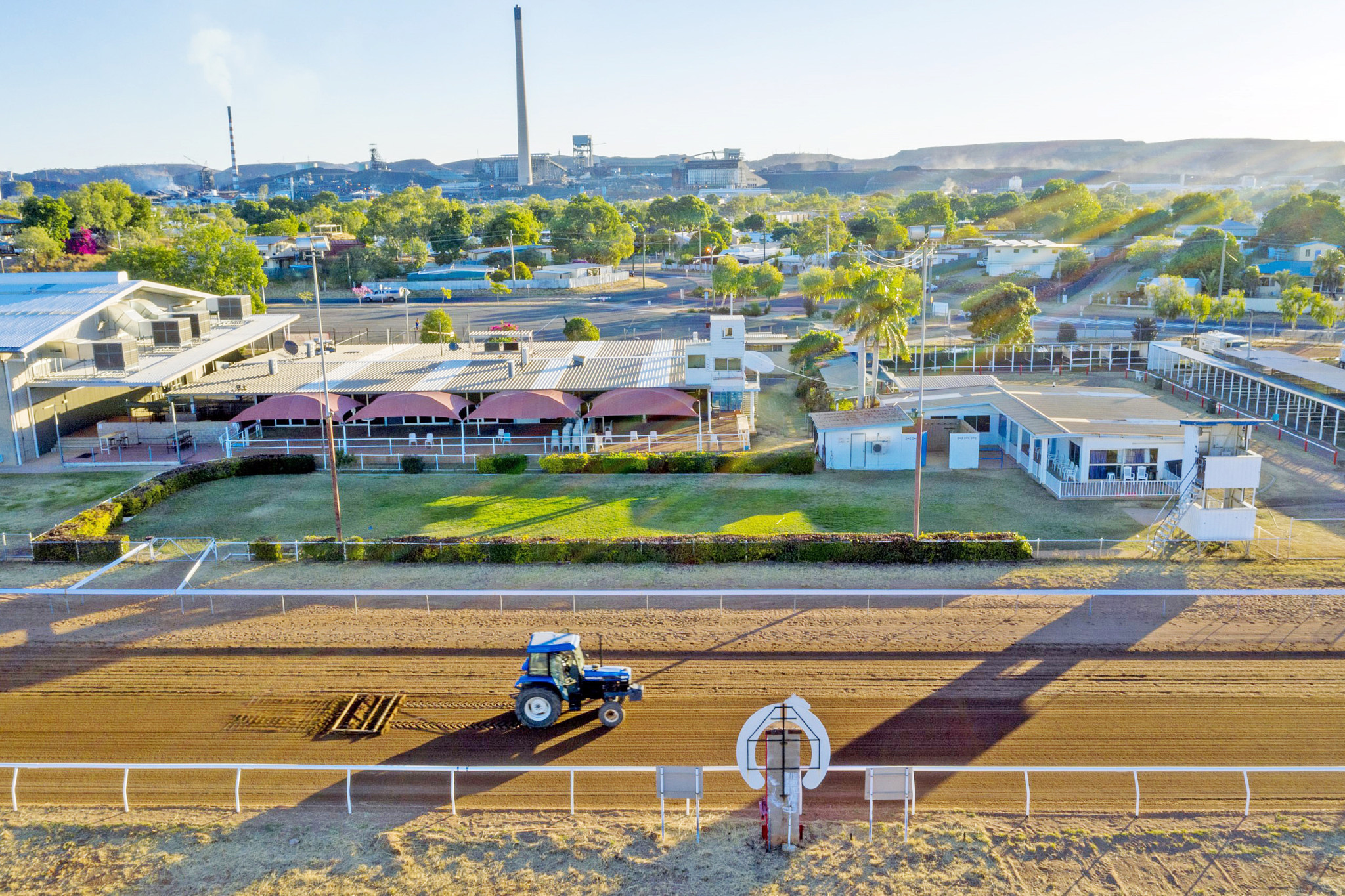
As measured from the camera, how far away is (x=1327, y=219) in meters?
91.5

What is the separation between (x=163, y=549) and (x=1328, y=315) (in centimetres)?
6167

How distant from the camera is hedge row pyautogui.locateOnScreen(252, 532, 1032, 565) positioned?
24812 millimetres

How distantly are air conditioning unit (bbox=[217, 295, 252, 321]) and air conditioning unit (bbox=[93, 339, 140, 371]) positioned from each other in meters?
11.1

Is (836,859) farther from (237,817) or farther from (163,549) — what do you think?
(163,549)

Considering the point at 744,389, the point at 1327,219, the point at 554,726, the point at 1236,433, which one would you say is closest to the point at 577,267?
the point at 744,389

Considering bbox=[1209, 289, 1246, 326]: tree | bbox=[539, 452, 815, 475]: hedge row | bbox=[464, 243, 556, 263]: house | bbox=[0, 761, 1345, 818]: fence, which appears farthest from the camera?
bbox=[464, 243, 556, 263]: house

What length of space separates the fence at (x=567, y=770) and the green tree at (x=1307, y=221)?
9346 cm

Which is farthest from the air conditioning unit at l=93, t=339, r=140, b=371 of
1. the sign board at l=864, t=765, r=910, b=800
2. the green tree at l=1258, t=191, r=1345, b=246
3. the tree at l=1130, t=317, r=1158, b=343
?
the green tree at l=1258, t=191, r=1345, b=246

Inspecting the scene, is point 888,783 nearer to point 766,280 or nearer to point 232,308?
point 232,308

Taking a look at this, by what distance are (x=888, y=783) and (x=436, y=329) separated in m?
49.6

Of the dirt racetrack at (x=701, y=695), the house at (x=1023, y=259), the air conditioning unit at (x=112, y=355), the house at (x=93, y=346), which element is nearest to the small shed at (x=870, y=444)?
the dirt racetrack at (x=701, y=695)

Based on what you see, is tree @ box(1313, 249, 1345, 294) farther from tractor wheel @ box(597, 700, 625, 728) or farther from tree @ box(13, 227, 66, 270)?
tree @ box(13, 227, 66, 270)

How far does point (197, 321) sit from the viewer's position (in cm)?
4441

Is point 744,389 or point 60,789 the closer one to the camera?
point 60,789
